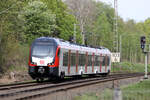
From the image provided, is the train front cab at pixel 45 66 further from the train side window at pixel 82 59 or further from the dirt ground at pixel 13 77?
the train side window at pixel 82 59

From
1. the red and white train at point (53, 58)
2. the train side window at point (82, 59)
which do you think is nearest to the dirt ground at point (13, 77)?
the red and white train at point (53, 58)

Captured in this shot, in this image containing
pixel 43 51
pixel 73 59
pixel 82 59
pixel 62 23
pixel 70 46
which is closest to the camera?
pixel 43 51

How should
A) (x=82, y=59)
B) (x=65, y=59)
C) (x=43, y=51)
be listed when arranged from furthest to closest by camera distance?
(x=82, y=59)
(x=65, y=59)
(x=43, y=51)

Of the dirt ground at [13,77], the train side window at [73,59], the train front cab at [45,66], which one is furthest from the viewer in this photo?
the train side window at [73,59]

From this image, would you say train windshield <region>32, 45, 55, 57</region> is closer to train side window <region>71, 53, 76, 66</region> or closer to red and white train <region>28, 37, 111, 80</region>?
red and white train <region>28, 37, 111, 80</region>

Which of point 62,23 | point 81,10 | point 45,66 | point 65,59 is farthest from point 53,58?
point 81,10

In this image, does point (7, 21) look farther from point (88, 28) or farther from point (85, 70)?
point (88, 28)

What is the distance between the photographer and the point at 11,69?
32500 millimetres

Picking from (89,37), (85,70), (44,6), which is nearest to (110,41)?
(89,37)

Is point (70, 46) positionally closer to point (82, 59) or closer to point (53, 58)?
point (53, 58)

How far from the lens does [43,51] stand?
2486cm

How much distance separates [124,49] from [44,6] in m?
47.7

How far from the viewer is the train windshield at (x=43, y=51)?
24.6 m

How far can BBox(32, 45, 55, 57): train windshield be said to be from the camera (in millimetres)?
24594
